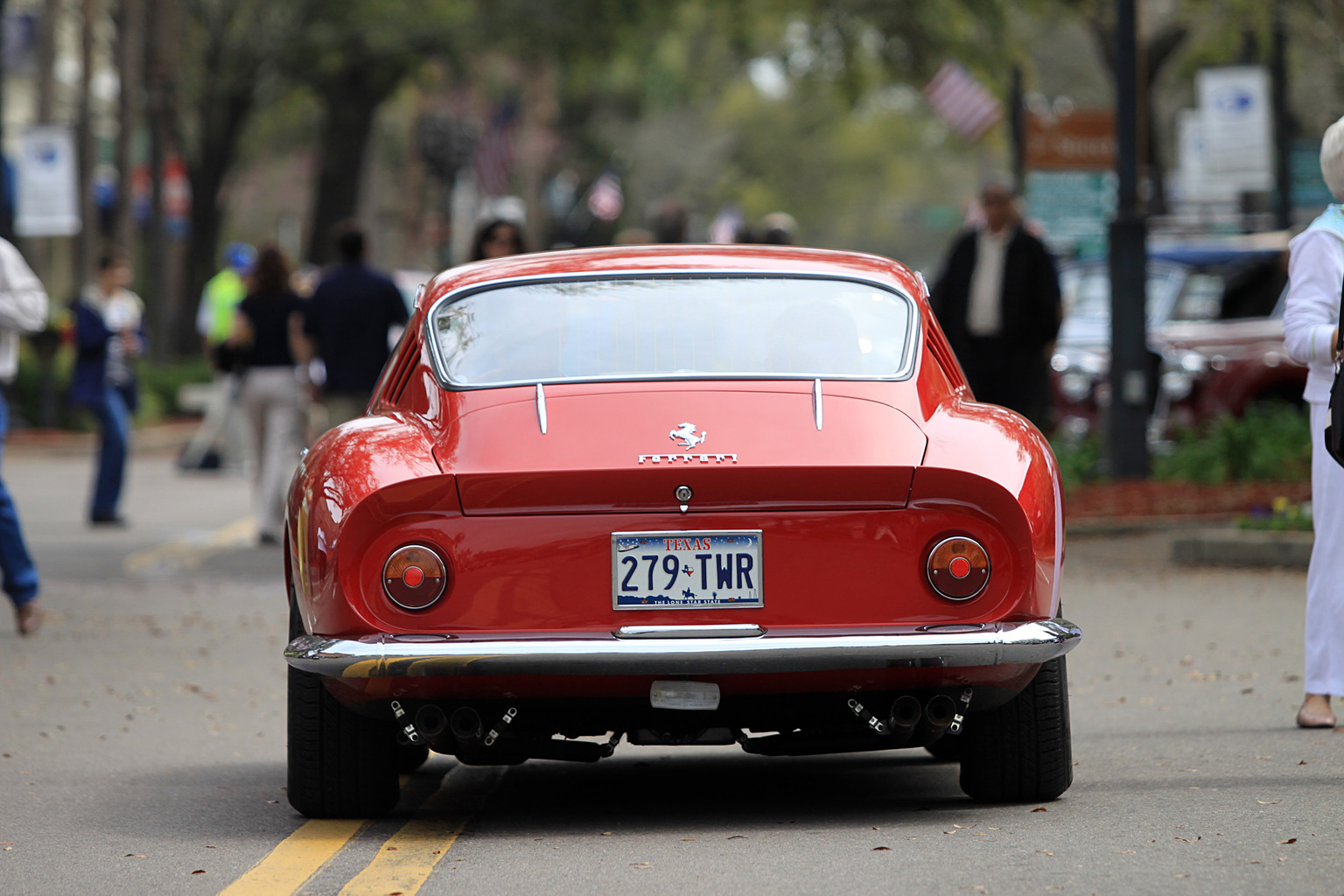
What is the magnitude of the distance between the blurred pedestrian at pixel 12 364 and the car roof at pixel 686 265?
3814 mm

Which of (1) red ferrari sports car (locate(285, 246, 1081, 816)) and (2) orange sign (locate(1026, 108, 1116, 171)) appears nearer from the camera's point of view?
(1) red ferrari sports car (locate(285, 246, 1081, 816))

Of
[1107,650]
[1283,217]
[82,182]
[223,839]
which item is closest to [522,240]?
[1107,650]

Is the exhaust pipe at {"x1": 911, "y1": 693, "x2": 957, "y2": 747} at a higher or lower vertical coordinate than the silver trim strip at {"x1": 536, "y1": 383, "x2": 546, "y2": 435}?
lower

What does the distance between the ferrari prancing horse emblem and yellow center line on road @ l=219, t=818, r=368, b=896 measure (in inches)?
51.6

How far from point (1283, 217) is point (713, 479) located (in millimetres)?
20413

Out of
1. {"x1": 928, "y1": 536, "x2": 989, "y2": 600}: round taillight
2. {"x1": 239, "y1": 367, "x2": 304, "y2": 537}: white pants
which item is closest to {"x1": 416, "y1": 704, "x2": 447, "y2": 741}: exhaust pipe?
{"x1": 928, "y1": 536, "x2": 989, "y2": 600}: round taillight

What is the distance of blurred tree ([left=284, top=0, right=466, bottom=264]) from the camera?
104 ft

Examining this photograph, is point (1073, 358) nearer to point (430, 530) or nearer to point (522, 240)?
point (522, 240)

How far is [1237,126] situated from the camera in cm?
2245

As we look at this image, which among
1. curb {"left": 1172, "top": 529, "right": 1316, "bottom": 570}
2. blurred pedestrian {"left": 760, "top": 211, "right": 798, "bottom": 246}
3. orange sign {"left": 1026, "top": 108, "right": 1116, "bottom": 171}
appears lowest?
curb {"left": 1172, "top": 529, "right": 1316, "bottom": 570}

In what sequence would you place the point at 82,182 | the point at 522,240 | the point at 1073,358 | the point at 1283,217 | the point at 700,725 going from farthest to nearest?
1. the point at 82,182
2. the point at 1283,217
3. the point at 1073,358
4. the point at 522,240
5. the point at 700,725

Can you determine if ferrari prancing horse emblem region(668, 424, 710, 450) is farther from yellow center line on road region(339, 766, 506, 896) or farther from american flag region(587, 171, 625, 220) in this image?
american flag region(587, 171, 625, 220)

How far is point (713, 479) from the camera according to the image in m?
5.25

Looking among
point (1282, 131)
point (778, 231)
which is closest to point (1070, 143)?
point (778, 231)
